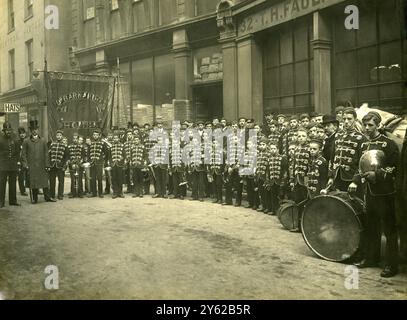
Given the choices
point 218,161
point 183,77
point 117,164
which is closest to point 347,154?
point 218,161

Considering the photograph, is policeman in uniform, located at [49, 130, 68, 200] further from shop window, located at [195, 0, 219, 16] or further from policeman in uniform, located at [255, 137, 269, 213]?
shop window, located at [195, 0, 219, 16]

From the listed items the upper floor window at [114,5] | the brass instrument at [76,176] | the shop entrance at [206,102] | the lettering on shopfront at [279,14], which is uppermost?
the upper floor window at [114,5]

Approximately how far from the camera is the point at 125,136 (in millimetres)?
12672

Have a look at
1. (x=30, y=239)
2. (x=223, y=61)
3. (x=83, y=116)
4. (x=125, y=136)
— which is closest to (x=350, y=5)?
(x=223, y=61)

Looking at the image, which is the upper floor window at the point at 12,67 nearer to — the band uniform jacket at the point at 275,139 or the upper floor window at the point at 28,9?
the upper floor window at the point at 28,9

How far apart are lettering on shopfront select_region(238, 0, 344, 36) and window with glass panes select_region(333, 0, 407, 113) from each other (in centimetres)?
60

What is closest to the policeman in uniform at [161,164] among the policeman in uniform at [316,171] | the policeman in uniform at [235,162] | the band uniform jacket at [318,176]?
the policeman in uniform at [235,162]

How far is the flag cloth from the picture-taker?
557 inches

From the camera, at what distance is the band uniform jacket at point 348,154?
236 inches

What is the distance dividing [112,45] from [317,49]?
9.81m

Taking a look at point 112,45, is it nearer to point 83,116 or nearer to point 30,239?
point 83,116

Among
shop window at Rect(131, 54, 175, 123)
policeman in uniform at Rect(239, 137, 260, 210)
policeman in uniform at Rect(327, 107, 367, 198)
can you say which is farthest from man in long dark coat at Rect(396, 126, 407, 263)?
shop window at Rect(131, 54, 175, 123)
